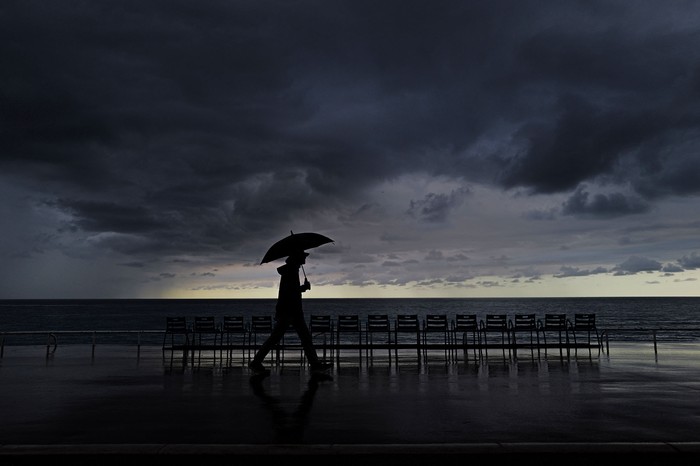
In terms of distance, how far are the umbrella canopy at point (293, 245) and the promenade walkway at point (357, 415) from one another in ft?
8.24

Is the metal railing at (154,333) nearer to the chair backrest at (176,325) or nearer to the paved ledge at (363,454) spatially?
the chair backrest at (176,325)

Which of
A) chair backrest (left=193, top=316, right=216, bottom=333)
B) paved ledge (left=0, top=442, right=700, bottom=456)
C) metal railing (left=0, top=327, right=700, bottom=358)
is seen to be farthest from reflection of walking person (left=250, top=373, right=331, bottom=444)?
chair backrest (left=193, top=316, right=216, bottom=333)

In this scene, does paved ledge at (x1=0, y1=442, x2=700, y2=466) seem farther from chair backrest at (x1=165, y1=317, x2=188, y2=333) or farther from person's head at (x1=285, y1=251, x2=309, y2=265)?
chair backrest at (x1=165, y1=317, x2=188, y2=333)

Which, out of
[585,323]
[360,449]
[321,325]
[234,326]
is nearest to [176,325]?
[234,326]

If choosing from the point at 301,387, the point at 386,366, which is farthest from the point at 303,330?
the point at 386,366

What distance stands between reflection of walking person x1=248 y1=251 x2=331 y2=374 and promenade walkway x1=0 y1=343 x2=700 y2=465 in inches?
16.8

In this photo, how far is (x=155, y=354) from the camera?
58.0 ft

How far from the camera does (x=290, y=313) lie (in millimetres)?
11656

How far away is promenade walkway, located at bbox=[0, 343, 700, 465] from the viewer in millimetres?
5289

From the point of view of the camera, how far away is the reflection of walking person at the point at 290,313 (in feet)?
38.1

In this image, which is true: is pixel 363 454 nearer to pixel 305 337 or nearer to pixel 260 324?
pixel 305 337

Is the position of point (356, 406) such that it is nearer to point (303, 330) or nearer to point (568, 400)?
point (568, 400)

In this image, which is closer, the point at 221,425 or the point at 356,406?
the point at 221,425

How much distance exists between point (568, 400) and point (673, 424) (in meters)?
1.84
